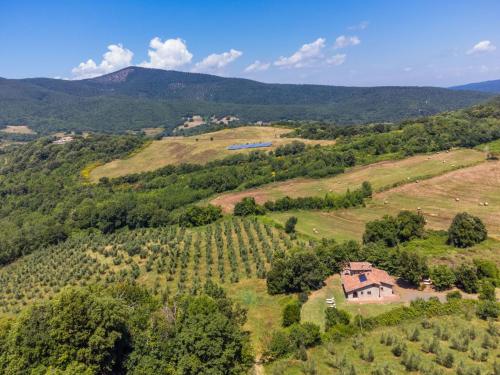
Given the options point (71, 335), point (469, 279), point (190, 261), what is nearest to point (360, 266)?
point (469, 279)

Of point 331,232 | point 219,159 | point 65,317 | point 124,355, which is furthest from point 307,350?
point 219,159

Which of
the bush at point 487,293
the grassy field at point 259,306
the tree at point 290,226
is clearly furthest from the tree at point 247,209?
the bush at point 487,293

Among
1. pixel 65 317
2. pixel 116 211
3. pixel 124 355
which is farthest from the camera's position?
pixel 116 211

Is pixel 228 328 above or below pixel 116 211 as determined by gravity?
above

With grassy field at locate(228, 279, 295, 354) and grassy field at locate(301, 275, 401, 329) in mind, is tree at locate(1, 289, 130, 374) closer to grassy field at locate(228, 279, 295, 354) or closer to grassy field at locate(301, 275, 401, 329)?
grassy field at locate(228, 279, 295, 354)

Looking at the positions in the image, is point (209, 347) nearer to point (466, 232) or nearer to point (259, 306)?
point (259, 306)

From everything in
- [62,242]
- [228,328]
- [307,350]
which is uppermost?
[228,328]

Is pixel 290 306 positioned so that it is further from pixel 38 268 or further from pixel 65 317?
pixel 38 268
